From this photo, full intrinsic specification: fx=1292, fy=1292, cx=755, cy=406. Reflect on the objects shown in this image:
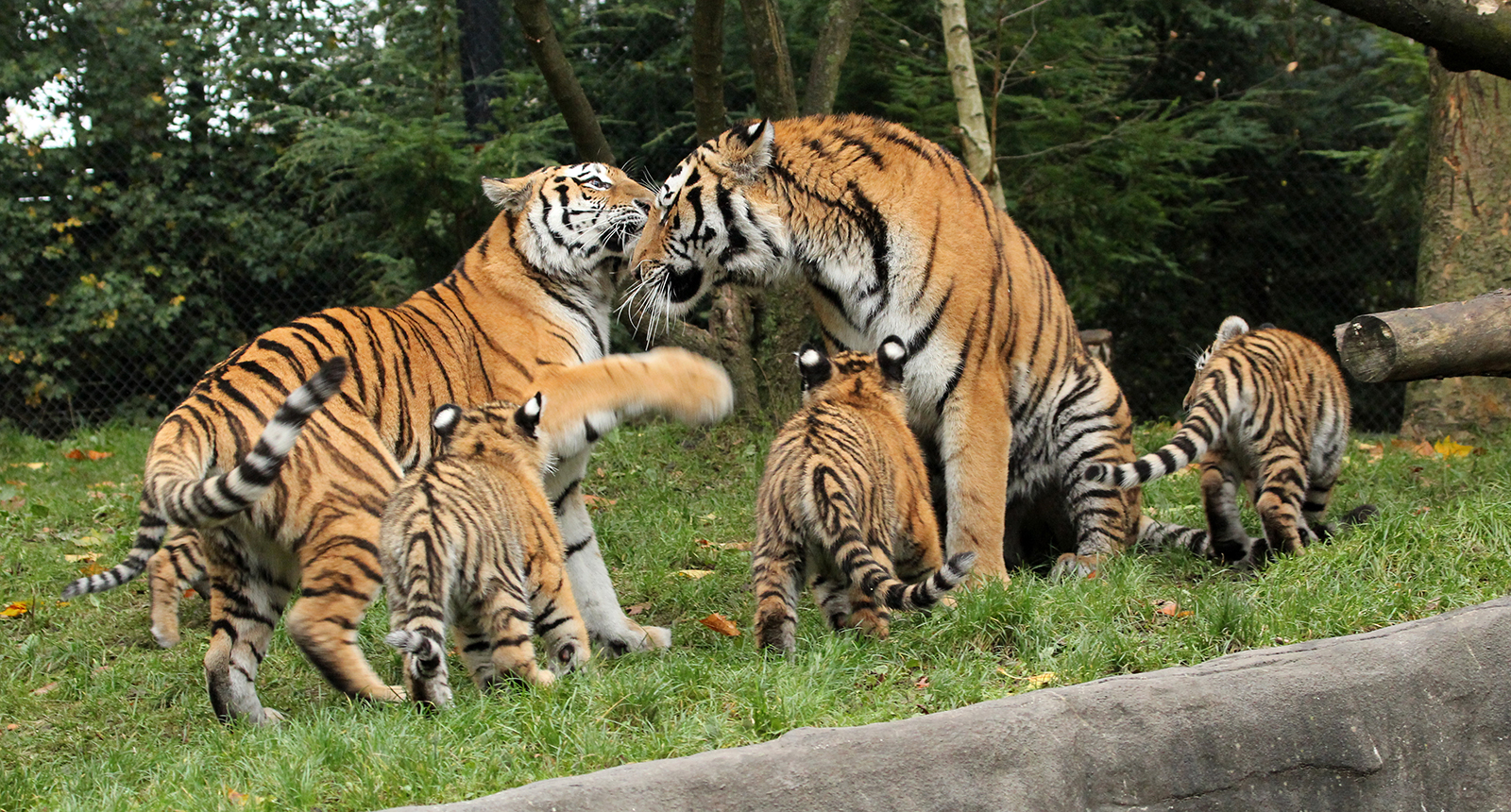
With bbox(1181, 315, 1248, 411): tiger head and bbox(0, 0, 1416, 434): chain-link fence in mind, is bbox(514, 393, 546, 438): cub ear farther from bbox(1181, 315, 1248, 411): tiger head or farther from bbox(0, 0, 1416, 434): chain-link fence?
bbox(0, 0, 1416, 434): chain-link fence

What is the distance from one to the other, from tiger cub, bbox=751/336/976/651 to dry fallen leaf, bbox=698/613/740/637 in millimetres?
560

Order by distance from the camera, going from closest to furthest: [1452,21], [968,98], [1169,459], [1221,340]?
[1452,21], [1169,459], [1221,340], [968,98]

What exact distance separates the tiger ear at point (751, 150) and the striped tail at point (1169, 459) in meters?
1.64

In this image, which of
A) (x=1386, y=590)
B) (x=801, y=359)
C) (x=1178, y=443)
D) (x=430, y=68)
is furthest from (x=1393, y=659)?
(x=430, y=68)

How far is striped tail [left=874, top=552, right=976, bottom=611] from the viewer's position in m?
3.54

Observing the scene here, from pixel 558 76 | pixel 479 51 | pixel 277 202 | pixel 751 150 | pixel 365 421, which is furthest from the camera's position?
pixel 277 202

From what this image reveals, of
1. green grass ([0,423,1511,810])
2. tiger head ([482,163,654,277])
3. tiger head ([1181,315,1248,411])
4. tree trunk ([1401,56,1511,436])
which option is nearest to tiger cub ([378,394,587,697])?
green grass ([0,423,1511,810])

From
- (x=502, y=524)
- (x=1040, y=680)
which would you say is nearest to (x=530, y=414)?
(x=502, y=524)

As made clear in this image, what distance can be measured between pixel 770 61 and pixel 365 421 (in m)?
3.61

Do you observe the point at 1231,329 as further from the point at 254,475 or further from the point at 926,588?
the point at 254,475

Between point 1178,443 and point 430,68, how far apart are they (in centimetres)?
694

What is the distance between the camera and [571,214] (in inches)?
195

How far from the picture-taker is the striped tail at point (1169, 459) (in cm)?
459

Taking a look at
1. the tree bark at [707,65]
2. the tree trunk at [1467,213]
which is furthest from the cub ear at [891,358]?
the tree trunk at [1467,213]
